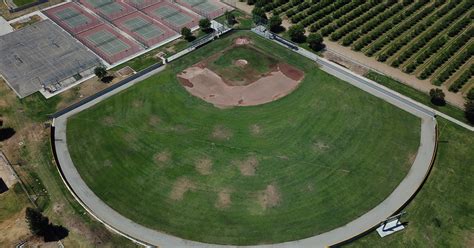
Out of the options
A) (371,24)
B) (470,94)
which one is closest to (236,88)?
(371,24)

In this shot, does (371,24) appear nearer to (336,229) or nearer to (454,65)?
(454,65)

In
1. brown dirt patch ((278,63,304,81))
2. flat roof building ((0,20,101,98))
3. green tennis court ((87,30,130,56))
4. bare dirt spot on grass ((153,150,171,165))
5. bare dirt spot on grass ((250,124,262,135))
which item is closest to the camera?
bare dirt spot on grass ((153,150,171,165))

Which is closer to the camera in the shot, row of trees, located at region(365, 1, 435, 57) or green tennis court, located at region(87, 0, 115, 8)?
row of trees, located at region(365, 1, 435, 57)

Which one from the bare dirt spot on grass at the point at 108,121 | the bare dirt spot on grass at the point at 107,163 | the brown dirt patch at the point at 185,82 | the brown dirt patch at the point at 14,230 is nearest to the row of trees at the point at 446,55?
the brown dirt patch at the point at 185,82

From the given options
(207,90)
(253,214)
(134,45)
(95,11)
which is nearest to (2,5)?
(95,11)

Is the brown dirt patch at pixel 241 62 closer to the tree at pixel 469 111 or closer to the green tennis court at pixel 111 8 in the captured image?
the green tennis court at pixel 111 8

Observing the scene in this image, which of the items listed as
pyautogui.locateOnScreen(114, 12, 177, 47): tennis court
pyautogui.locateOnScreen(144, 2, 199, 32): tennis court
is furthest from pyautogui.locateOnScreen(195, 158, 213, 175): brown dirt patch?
pyautogui.locateOnScreen(144, 2, 199, 32): tennis court

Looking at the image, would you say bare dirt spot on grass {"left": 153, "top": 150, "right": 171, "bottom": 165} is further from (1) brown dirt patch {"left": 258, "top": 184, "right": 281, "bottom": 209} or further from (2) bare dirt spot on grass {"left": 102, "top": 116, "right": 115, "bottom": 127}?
(1) brown dirt patch {"left": 258, "top": 184, "right": 281, "bottom": 209}
